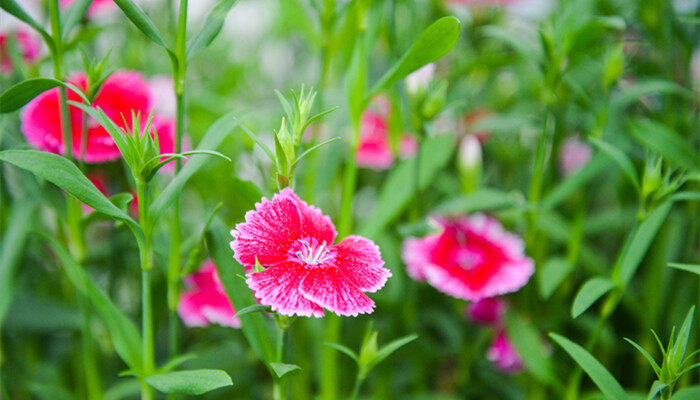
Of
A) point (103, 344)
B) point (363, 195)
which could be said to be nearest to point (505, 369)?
point (363, 195)

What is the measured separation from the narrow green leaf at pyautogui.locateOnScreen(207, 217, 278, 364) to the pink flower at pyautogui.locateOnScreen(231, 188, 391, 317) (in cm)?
6

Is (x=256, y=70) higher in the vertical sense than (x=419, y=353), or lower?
higher

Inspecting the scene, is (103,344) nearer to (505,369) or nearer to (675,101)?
(505,369)

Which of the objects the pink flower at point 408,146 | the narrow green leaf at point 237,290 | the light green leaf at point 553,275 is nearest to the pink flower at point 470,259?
the light green leaf at point 553,275

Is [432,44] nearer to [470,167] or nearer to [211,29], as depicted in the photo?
[211,29]

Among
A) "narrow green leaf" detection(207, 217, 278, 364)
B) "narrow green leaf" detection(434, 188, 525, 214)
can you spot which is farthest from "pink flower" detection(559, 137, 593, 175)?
"narrow green leaf" detection(207, 217, 278, 364)

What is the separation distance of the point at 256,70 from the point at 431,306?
658 millimetres

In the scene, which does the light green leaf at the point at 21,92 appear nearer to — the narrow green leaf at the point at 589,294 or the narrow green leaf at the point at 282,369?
the narrow green leaf at the point at 282,369

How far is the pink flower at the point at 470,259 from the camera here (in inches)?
27.6

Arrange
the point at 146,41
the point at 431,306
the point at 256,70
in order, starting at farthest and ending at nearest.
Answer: the point at 256,70, the point at 146,41, the point at 431,306

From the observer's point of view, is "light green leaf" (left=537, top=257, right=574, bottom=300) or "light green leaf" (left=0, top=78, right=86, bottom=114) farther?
"light green leaf" (left=537, top=257, right=574, bottom=300)

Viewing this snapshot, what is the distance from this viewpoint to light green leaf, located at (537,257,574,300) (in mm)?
642

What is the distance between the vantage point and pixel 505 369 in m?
0.81

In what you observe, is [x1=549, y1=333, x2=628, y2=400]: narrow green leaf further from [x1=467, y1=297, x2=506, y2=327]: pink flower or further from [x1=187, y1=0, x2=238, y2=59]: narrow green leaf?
[x1=187, y1=0, x2=238, y2=59]: narrow green leaf
